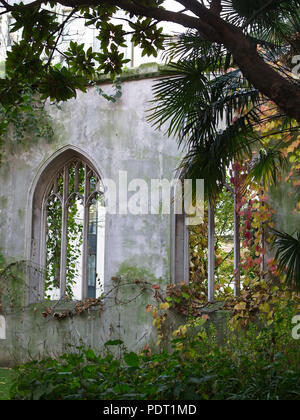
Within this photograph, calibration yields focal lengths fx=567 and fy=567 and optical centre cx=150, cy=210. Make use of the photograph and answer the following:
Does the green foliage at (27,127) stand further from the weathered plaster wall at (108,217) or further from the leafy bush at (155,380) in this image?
the leafy bush at (155,380)

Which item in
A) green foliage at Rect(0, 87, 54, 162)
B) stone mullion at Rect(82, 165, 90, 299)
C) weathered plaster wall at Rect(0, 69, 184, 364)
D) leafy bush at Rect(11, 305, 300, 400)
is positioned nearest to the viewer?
leafy bush at Rect(11, 305, 300, 400)

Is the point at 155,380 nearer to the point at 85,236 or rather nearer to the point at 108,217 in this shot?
the point at 108,217

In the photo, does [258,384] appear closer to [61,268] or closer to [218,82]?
[218,82]

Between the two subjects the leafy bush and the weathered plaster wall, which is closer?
the leafy bush

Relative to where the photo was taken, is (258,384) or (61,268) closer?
(258,384)

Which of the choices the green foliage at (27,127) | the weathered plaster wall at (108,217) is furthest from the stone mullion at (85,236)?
the green foliage at (27,127)

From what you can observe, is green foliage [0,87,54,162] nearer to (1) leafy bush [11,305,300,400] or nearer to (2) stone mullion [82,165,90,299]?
(2) stone mullion [82,165,90,299]

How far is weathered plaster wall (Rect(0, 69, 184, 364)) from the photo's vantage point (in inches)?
310

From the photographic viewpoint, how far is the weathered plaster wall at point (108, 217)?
7.88 meters

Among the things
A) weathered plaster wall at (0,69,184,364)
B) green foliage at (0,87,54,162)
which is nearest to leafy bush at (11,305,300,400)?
weathered plaster wall at (0,69,184,364)
